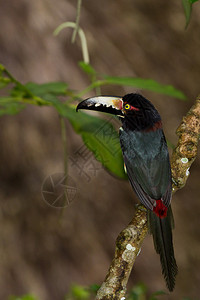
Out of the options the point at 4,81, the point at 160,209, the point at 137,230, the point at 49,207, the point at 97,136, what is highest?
the point at 49,207

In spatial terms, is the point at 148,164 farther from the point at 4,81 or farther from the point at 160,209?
the point at 4,81

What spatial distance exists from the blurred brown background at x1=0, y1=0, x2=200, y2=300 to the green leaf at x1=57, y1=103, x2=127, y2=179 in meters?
1.50

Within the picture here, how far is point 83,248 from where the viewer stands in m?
2.98

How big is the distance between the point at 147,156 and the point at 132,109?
6.0 inches

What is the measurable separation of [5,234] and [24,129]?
673mm

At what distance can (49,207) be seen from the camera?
2943 millimetres

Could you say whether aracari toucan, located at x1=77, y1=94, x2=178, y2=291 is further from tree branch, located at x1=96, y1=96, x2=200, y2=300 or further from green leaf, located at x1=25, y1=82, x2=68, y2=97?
green leaf, located at x1=25, y1=82, x2=68, y2=97

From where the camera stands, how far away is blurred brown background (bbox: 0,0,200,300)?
290 cm

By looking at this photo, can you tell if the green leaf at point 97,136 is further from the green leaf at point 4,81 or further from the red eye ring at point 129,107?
the green leaf at point 4,81

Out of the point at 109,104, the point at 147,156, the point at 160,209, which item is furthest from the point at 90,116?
the point at 160,209

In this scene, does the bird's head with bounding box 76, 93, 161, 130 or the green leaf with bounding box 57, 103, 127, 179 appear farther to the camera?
the bird's head with bounding box 76, 93, 161, 130

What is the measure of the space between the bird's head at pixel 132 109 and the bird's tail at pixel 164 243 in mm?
328

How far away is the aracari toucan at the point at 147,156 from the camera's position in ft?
4.10

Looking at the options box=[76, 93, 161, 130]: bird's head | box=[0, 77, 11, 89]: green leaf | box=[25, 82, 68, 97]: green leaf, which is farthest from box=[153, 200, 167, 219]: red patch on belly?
box=[0, 77, 11, 89]: green leaf
